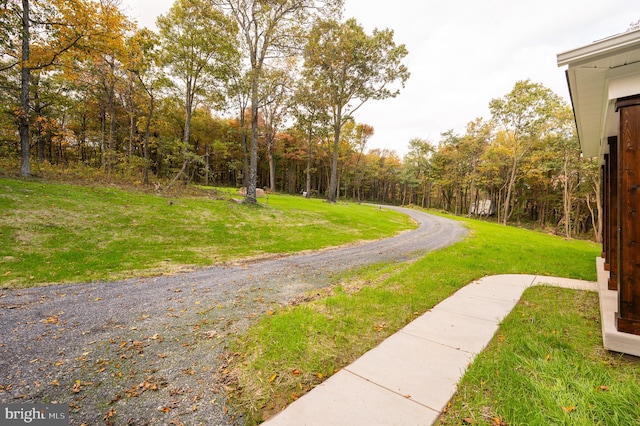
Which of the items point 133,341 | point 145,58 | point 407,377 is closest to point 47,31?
point 145,58

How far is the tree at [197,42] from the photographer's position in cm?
1355

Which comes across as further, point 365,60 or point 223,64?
point 365,60

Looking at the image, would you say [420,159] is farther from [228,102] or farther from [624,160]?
[624,160]

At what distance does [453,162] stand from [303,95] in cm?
2571

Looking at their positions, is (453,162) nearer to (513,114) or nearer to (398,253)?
(513,114)

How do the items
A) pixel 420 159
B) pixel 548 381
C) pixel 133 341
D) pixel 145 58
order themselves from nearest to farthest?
pixel 548 381 → pixel 133 341 → pixel 145 58 → pixel 420 159

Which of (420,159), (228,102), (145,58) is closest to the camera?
(145,58)

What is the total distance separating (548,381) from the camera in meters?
2.26

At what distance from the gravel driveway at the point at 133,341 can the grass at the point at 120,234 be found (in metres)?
1.10

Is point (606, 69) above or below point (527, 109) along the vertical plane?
below

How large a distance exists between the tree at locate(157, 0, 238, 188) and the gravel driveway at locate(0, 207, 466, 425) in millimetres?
11375

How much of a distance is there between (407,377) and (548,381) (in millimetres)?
1231

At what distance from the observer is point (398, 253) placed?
8.62m

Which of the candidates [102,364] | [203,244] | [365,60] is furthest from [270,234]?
[365,60]
